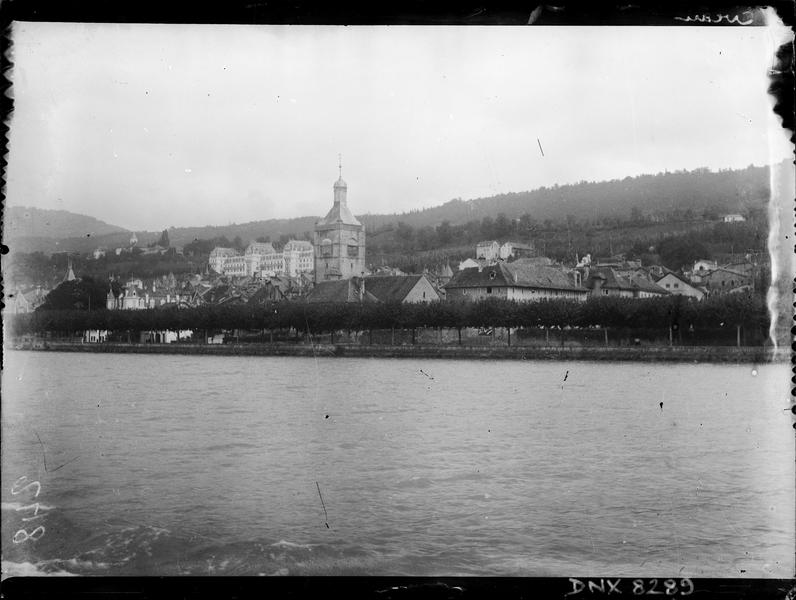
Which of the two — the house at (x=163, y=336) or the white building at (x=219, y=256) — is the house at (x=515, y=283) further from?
the house at (x=163, y=336)

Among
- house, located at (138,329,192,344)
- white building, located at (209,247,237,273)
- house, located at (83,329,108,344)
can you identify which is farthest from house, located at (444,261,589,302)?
house, located at (83,329,108,344)

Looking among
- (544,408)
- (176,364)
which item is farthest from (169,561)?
(544,408)

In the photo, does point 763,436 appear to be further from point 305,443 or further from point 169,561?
point 305,443

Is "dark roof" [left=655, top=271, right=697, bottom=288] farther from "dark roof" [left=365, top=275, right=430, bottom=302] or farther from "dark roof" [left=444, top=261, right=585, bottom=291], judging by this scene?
"dark roof" [left=365, top=275, right=430, bottom=302]

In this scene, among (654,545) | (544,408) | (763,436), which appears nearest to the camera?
(763,436)

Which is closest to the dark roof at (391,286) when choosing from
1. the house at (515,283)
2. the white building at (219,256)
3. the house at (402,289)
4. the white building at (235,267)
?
the house at (402,289)

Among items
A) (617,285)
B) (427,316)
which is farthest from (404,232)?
(617,285)
